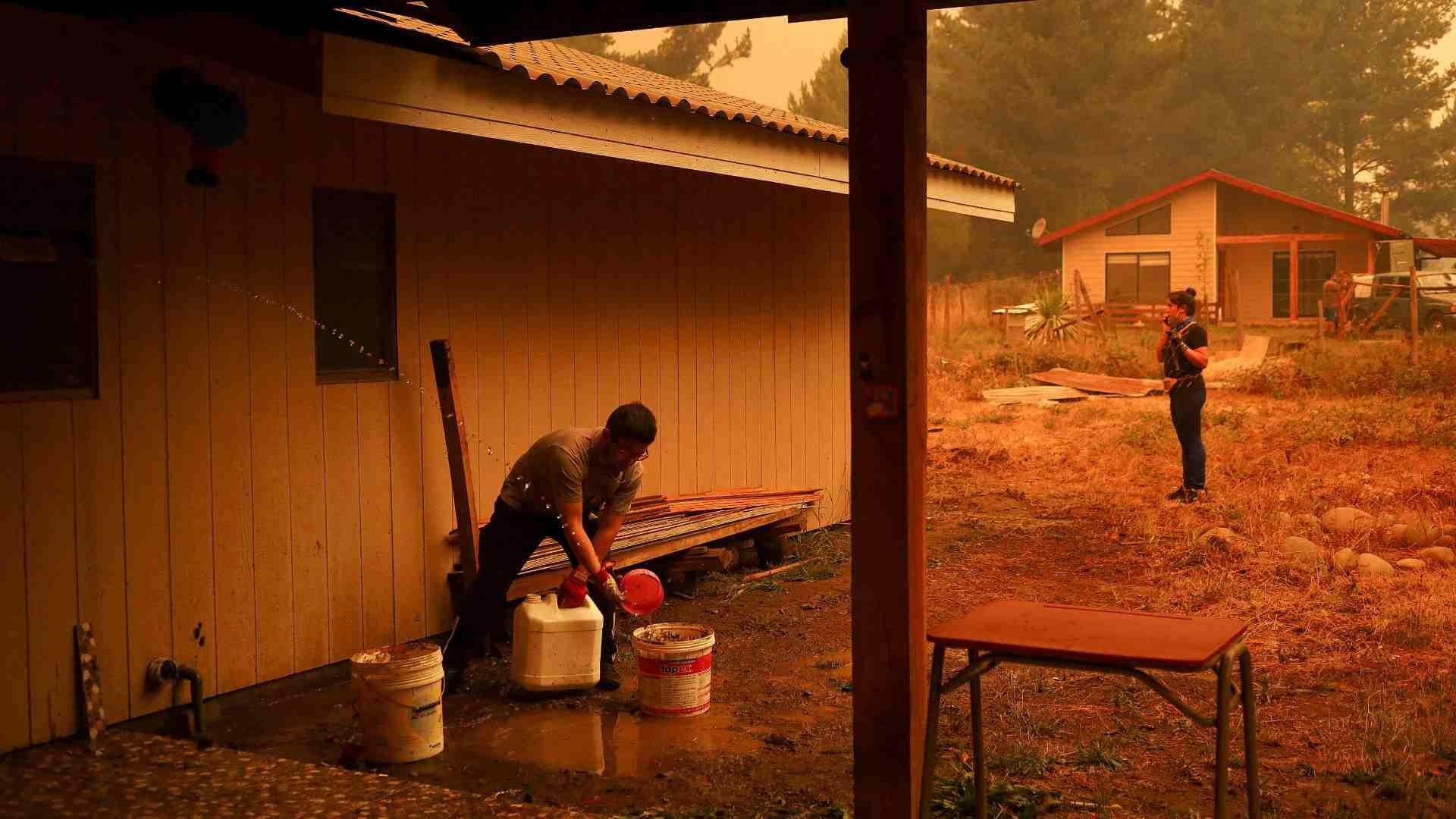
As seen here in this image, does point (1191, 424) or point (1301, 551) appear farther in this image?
point (1191, 424)

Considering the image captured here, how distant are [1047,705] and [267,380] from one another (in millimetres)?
4179

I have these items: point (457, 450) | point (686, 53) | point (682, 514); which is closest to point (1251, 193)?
point (686, 53)

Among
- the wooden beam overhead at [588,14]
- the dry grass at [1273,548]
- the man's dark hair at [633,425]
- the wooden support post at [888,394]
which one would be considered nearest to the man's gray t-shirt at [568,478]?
the man's dark hair at [633,425]

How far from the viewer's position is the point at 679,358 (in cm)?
995

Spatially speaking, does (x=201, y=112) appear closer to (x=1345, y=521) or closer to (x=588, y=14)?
(x=588, y=14)

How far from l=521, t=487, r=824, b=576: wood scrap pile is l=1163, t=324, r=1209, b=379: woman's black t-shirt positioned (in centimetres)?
367

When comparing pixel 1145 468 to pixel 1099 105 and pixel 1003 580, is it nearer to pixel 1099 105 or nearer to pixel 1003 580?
pixel 1003 580

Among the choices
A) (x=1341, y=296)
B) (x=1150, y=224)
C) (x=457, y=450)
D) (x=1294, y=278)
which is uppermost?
(x=1150, y=224)

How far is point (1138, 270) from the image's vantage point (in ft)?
120

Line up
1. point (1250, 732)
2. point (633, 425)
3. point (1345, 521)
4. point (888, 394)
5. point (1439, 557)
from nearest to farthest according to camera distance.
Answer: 1. point (1250, 732)
2. point (888, 394)
3. point (633, 425)
4. point (1439, 557)
5. point (1345, 521)

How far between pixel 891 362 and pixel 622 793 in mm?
2320

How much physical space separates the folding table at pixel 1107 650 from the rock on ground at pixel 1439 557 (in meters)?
6.24

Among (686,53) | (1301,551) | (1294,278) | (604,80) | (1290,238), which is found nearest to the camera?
(604,80)

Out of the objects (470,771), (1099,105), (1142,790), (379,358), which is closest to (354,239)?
(379,358)
